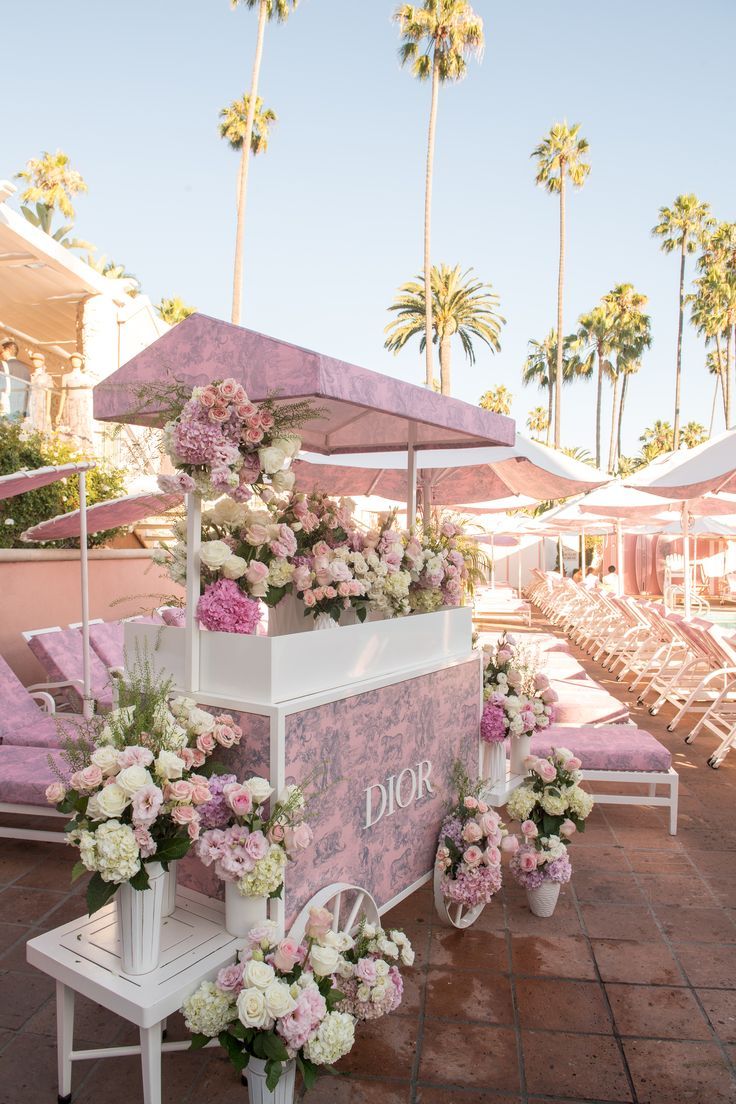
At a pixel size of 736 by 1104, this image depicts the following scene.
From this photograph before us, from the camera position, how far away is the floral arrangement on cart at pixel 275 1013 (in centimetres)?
200

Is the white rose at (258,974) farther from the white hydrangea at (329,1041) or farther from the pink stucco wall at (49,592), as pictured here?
the pink stucco wall at (49,592)

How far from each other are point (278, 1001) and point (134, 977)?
440mm

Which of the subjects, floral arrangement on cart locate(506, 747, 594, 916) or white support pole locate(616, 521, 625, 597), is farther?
white support pole locate(616, 521, 625, 597)

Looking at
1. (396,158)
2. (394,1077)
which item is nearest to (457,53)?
(396,158)

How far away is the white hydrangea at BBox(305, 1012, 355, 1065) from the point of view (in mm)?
2041

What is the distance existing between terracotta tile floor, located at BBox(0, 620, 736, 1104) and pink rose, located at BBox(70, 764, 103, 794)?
3.28 feet

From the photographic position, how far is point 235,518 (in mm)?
2691

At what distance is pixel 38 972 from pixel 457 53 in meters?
27.2

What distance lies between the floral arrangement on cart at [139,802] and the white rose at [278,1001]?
38 centimetres

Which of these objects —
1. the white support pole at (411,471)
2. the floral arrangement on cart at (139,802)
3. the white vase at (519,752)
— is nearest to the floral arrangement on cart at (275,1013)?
the floral arrangement on cart at (139,802)

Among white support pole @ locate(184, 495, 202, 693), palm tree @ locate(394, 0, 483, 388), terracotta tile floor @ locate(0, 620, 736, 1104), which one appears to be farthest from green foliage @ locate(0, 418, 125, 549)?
palm tree @ locate(394, 0, 483, 388)

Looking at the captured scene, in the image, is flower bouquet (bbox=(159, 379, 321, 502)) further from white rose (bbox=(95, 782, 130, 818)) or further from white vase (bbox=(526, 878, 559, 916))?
white vase (bbox=(526, 878, 559, 916))

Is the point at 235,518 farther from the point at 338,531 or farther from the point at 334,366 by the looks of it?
the point at 334,366

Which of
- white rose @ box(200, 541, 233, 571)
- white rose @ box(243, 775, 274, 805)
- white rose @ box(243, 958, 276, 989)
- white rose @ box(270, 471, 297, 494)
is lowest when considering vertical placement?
white rose @ box(243, 958, 276, 989)
